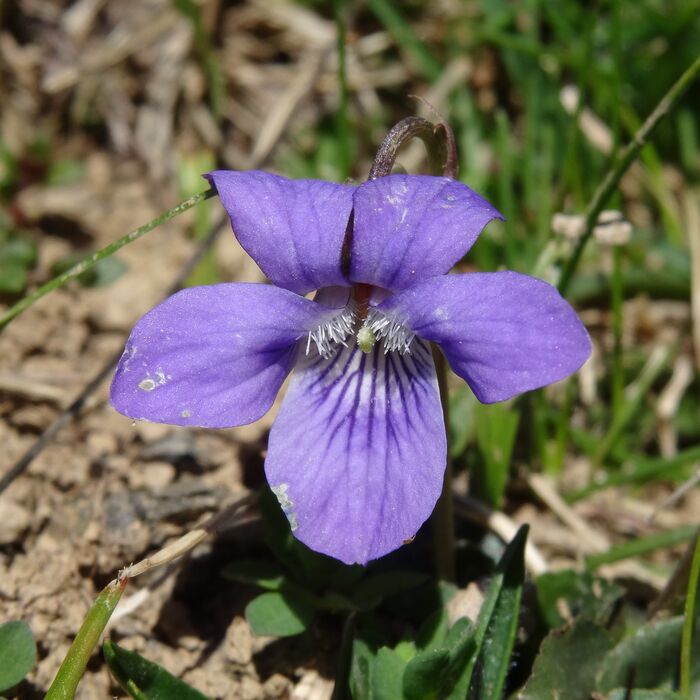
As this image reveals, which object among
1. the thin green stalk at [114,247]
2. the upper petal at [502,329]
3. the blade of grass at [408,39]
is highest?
the upper petal at [502,329]

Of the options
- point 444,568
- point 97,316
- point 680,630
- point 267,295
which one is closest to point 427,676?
point 444,568

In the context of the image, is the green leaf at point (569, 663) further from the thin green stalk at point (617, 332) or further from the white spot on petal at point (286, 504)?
the thin green stalk at point (617, 332)

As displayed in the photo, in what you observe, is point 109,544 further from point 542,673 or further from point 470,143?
point 470,143

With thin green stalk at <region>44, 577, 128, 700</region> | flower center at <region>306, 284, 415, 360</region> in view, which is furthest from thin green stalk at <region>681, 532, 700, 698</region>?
thin green stalk at <region>44, 577, 128, 700</region>

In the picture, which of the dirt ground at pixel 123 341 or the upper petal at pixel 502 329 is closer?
the upper petal at pixel 502 329

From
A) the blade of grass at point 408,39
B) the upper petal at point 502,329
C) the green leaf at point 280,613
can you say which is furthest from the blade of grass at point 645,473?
the blade of grass at point 408,39

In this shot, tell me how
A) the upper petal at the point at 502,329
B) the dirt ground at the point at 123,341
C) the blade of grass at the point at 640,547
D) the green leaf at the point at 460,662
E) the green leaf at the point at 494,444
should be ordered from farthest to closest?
the green leaf at the point at 494,444 → the blade of grass at the point at 640,547 → the dirt ground at the point at 123,341 → the green leaf at the point at 460,662 → the upper petal at the point at 502,329

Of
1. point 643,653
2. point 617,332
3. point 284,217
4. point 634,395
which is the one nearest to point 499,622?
point 643,653
